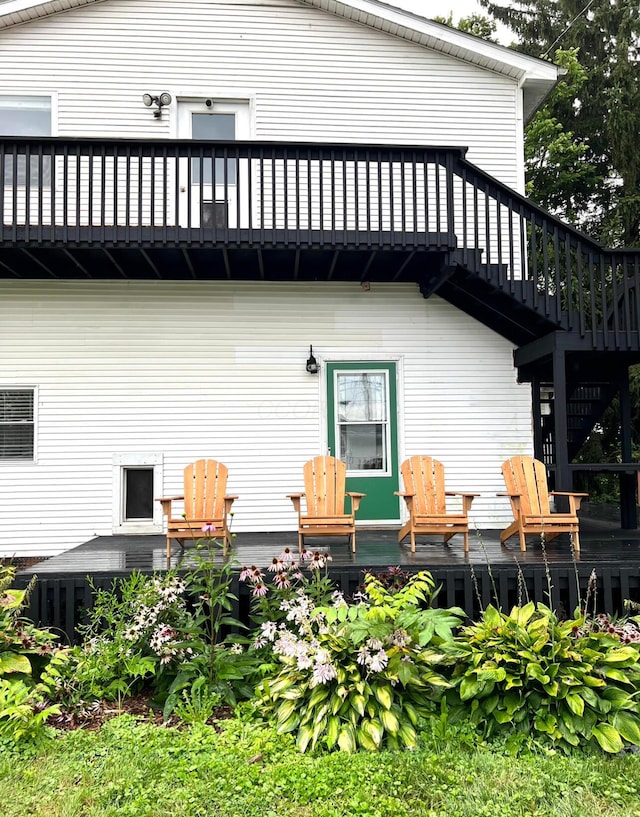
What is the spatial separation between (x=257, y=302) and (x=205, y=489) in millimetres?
2584

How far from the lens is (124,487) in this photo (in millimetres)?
7707

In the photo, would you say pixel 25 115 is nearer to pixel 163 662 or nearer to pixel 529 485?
pixel 163 662

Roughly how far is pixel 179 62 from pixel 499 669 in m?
7.85

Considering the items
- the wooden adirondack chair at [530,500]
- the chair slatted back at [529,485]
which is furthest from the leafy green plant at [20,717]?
the chair slatted back at [529,485]

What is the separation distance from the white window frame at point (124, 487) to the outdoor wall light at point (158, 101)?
419 cm

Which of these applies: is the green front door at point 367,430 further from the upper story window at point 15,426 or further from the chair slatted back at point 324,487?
the upper story window at point 15,426

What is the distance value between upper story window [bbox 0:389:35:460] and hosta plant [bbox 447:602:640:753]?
5.95 metres

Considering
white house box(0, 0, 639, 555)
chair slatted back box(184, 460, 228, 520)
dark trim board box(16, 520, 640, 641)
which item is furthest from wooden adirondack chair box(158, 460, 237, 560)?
white house box(0, 0, 639, 555)

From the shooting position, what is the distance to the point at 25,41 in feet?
25.9

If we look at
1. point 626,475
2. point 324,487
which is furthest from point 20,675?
point 626,475

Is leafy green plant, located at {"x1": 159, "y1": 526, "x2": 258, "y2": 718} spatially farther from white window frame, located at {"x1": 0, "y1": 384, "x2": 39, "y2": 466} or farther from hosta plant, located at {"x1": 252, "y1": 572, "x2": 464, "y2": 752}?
white window frame, located at {"x1": 0, "y1": 384, "x2": 39, "y2": 466}

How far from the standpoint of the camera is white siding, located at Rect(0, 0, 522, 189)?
791 centimetres

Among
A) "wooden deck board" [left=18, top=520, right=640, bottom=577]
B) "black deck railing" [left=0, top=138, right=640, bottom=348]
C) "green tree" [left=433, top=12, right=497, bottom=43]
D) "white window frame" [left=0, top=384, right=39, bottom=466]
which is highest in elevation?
"green tree" [left=433, top=12, right=497, bottom=43]

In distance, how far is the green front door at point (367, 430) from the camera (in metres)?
7.88
